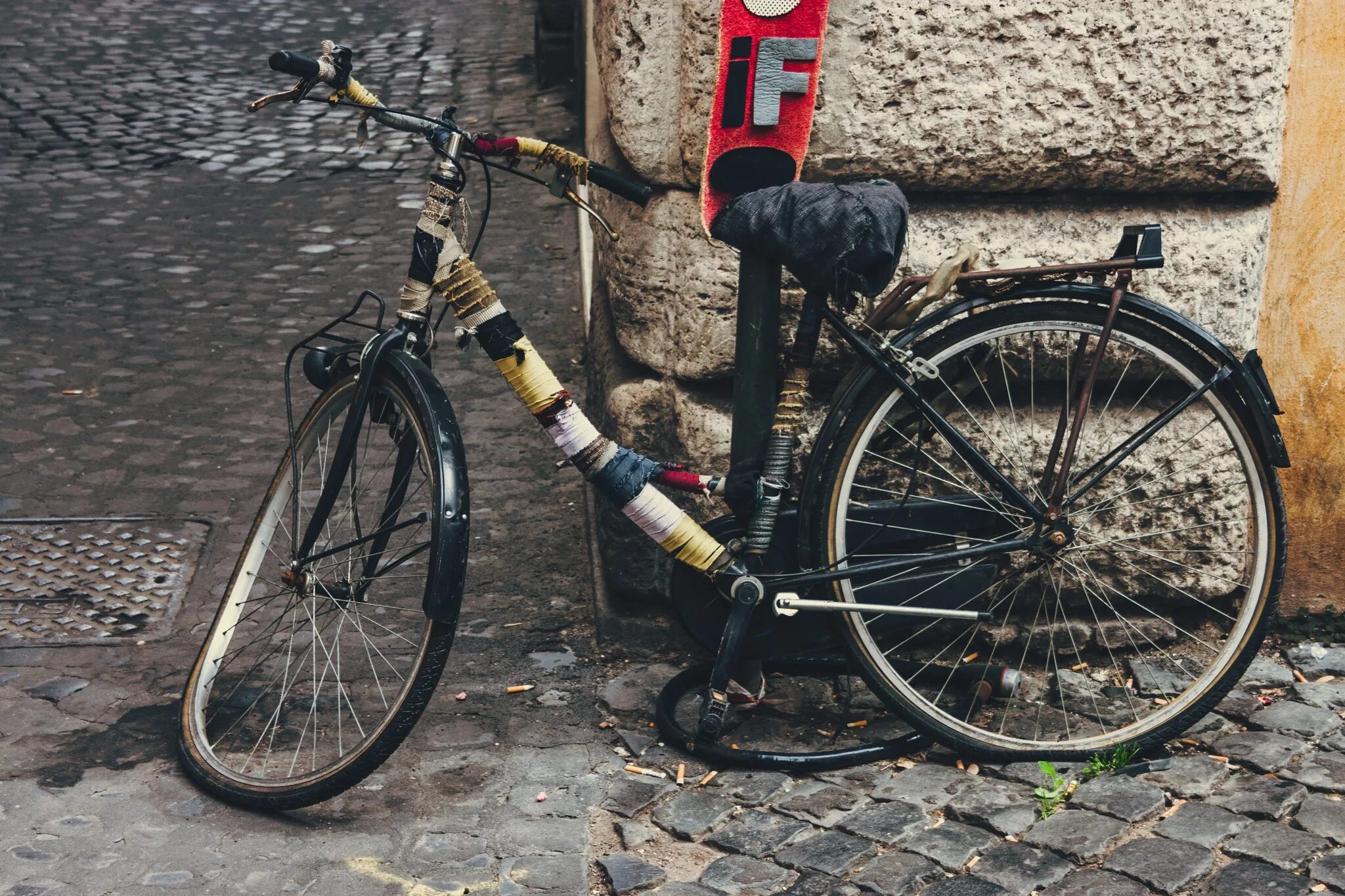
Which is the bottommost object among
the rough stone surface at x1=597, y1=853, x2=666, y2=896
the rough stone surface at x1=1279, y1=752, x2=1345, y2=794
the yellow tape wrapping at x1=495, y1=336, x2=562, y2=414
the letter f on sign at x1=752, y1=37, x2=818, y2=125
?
the rough stone surface at x1=597, y1=853, x2=666, y2=896

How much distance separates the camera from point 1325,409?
3436mm

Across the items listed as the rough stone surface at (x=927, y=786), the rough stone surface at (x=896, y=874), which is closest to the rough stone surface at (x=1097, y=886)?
the rough stone surface at (x=896, y=874)

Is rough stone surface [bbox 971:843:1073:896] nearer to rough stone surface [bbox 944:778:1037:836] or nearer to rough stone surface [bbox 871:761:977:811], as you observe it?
rough stone surface [bbox 944:778:1037:836]

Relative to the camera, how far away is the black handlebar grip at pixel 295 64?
Result: 255cm

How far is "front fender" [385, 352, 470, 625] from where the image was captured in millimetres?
2596

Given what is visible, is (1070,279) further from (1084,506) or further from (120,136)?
(120,136)

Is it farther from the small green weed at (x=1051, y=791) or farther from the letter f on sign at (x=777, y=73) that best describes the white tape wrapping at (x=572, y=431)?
the small green weed at (x=1051, y=791)

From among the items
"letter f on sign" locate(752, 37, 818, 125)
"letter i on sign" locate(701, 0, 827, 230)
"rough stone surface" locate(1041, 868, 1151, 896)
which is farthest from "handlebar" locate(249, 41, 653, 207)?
"rough stone surface" locate(1041, 868, 1151, 896)

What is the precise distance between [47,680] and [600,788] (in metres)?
1.39

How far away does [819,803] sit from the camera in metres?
2.80

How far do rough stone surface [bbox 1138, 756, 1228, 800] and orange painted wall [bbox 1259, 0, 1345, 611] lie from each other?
2.79 ft

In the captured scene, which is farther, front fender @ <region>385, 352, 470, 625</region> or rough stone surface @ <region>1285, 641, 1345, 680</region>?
rough stone surface @ <region>1285, 641, 1345, 680</region>

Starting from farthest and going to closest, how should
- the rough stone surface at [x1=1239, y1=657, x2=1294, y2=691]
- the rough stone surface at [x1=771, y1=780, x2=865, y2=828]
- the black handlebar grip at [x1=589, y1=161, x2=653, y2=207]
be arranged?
the rough stone surface at [x1=1239, y1=657, x2=1294, y2=691], the black handlebar grip at [x1=589, y1=161, x2=653, y2=207], the rough stone surface at [x1=771, y1=780, x2=865, y2=828]

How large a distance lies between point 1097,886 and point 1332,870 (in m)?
0.42
